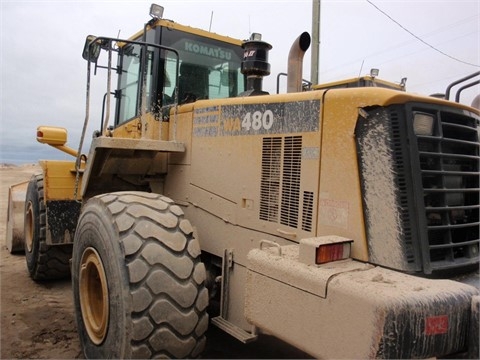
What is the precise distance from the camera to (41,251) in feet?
17.7

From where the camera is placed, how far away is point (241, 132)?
3.25m

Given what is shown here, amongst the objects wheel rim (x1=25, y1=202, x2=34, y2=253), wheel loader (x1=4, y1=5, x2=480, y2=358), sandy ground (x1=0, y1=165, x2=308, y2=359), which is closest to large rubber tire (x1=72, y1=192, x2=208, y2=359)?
wheel loader (x1=4, y1=5, x2=480, y2=358)

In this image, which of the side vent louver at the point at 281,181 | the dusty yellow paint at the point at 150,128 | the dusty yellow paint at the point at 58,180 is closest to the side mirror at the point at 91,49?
the dusty yellow paint at the point at 150,128

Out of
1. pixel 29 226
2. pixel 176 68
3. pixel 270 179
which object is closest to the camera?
pixel 270 179

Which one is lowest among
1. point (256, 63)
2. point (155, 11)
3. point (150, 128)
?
point (150, 128)

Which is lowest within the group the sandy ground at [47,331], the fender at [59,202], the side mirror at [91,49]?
the sandy ground at [47,331]

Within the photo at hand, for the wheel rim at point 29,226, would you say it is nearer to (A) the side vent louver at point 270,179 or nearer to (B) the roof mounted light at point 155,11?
(B) the roof mounted light at point 155,11

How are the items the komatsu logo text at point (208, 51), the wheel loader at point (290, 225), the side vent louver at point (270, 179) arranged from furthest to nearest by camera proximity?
the komatsu logo text at point (208, 51)
the side vent louver at point (270, 179)
the wheel loader at point (290, 225)

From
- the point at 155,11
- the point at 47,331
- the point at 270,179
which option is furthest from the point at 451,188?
the point at 47,331

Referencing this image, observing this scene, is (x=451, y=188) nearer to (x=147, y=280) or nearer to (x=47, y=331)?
(x=147, y=280)

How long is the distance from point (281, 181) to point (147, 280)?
1.06m

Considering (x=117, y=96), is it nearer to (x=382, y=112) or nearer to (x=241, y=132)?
(x=241, y=132)

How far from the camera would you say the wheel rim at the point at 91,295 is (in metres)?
3.23

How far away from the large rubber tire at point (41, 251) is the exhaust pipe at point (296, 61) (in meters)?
3.43
